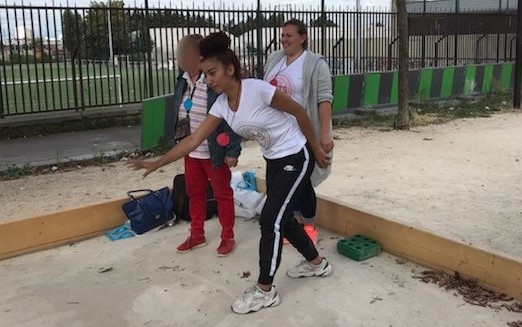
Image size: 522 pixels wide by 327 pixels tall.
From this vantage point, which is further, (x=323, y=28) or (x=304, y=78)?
(x=323, y=28)

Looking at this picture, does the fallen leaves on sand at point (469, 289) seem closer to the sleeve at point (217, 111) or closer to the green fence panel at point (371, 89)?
the sleeve at point (217, 111)

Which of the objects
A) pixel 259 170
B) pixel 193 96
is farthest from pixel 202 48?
pixel 259 170

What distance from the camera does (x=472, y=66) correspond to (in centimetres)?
1539

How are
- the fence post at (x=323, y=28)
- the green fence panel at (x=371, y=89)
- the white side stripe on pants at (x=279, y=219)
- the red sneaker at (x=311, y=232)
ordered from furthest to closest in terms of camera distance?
1. the fence post at (x=323, y=28)
2. the green fence panel at (x=371, y=89)
3. the red sneaker at (x=311, y=232)
4. the white side stripe on pants at (x=279, y=219)

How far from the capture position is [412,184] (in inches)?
257

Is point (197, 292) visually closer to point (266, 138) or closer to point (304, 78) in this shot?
point (266, 138)

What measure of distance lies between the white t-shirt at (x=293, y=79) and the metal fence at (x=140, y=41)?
5.87 m

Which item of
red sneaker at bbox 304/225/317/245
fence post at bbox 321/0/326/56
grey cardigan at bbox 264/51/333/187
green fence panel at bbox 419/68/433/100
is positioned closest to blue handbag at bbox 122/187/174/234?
red sneaker at bbox 304/225/317/245

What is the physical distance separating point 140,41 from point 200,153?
7.55m

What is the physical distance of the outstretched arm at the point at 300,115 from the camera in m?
3.28

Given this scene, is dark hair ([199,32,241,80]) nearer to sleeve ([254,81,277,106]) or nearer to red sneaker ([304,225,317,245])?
sleeve ([254,81,277,106])

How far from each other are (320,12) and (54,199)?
28.3 ft

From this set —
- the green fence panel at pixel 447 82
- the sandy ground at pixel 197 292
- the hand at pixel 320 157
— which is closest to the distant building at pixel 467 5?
the green fence panel at pixel 447 82

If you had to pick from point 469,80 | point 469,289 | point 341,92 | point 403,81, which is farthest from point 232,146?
point 469,80
